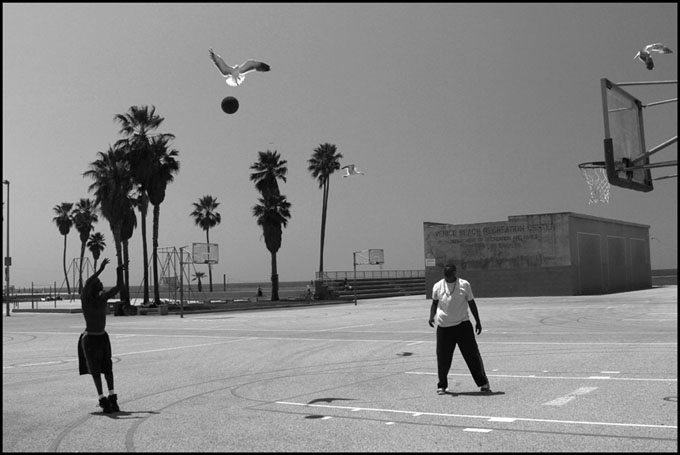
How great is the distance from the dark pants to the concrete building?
4326 cm

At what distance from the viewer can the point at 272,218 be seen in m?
58.7

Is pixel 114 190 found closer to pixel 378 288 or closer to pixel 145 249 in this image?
pixel 145 249

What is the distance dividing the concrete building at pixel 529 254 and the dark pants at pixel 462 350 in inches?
1703

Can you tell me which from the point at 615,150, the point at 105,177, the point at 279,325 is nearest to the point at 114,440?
the point at 615,150

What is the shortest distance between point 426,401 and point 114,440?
3.98 m

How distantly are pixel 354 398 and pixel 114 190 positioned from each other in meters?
39.2

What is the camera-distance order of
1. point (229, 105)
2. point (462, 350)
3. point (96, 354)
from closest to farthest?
point (96, 354), point (462, 350), point (229, 105)

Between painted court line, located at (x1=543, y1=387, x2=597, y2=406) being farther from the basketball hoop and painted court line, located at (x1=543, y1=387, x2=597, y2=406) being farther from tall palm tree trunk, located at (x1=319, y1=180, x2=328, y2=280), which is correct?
tall palm tree trunk, located at (x1=319, y1=180, x2=328, y2=280)

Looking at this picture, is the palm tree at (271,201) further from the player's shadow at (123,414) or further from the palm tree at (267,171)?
the player's shadow at (123,414)

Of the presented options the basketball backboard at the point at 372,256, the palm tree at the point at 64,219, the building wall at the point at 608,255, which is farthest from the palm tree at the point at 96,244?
the building wall at the point at 608,255

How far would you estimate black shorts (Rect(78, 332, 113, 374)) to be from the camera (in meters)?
8.88

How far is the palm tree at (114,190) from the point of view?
4547 cm

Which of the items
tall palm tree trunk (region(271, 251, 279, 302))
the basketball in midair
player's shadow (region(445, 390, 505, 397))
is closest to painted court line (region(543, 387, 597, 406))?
player's shadow (region(445, 390, 505, 397))

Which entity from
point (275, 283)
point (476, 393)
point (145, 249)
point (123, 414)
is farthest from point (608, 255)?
point (123, 414)
